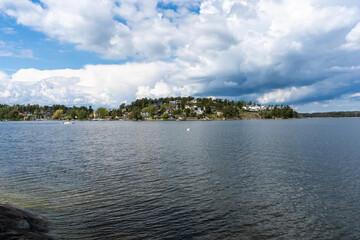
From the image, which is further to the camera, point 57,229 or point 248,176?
point 248,176

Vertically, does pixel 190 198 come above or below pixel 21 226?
below

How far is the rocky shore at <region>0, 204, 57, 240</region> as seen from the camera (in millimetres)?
13086

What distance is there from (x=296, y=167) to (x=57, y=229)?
35653 mm

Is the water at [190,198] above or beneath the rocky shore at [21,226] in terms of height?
beneath

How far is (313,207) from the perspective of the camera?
68.9 feet

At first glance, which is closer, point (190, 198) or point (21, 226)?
point (21, 226)

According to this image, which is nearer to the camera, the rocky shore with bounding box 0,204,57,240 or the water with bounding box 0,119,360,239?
the rocky shore with bounding box 0,204,57,240

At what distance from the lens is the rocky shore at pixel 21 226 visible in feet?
42.9

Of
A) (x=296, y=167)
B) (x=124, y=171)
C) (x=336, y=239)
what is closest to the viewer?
(x=336, y=239)

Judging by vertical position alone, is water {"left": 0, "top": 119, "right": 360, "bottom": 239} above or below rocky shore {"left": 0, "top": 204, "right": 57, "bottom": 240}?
below

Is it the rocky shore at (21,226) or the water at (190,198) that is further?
the water at (190,198)

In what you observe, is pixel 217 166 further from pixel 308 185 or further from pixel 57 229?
pixel 57 229

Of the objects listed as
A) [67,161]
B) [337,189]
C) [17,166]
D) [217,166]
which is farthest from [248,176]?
[17,166]

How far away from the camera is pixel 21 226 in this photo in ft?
48.2
